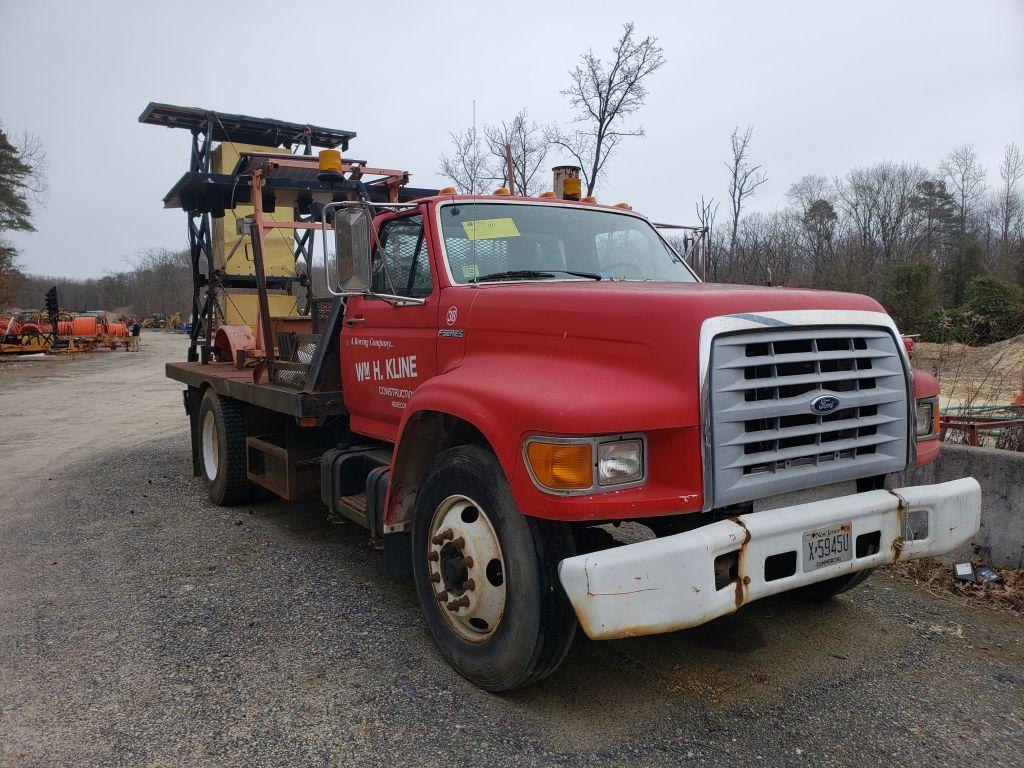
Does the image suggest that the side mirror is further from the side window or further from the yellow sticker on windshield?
the yellow sticker on windshield

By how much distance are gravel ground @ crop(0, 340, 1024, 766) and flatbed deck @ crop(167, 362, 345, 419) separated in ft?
3.51

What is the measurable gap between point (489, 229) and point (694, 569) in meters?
2.27

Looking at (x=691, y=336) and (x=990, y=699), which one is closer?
(x=691, y=336)

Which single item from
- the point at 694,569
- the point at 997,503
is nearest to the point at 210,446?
the point at 694,569

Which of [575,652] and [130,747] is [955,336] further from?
[130,747]

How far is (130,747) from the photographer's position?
2768 mm

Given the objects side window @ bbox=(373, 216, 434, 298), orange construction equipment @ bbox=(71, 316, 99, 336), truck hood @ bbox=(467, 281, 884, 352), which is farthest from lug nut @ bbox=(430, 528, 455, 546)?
orange construction equipment @ bbox=(71, 316, 99, 336)

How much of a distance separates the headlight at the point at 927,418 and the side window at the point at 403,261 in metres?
2.53

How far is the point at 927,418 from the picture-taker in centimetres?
352

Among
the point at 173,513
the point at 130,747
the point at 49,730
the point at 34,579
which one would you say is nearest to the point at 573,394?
the point at 130,747

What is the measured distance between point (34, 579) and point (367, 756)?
3138 millimetres

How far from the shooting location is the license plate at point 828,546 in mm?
2740

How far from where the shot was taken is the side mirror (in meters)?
3.67

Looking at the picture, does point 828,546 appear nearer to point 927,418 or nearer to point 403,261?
point 927,418
